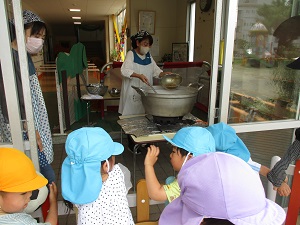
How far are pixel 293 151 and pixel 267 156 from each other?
19.4 inches

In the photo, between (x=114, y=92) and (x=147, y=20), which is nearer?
(x=114, y=92)

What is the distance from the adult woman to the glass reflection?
3.76ft

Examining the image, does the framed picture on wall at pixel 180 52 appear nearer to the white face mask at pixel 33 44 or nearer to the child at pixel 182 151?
the white face mask at pixel 33 44

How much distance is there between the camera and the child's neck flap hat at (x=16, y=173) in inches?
34.8

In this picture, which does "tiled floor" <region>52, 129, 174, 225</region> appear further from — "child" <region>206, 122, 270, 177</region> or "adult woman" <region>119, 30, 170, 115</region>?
"child" <region>206, 122, 270, 177</region>

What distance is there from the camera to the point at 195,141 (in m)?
1.13

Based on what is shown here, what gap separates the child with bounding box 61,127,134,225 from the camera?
0.97 m

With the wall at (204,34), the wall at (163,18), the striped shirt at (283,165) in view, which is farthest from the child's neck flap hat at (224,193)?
the wall at (163,18)

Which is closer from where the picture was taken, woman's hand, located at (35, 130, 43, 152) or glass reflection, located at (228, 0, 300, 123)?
woman's hand, located at (35, 130, 43, 152)

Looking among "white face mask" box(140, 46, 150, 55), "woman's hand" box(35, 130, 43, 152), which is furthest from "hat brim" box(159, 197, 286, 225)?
"white face mask" box(140, 46, 150, 55)

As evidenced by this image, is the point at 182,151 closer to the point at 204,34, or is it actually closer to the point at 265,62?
the point at 265,62

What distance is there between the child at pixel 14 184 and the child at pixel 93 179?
5.1 inches

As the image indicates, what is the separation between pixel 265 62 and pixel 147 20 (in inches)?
172

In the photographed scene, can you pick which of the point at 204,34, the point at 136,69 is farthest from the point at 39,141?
the point at 204,34
